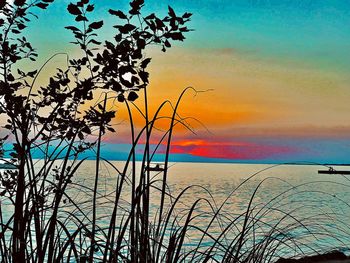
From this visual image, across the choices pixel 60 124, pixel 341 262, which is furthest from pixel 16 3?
pixel 341 262

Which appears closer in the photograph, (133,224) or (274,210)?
(133,224)

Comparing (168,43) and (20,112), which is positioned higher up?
(168,43)

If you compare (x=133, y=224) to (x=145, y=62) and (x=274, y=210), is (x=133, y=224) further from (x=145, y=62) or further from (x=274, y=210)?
(x=274, y=210)

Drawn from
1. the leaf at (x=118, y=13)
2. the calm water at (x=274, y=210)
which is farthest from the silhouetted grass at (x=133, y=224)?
the leaf at (x=118, y=13)

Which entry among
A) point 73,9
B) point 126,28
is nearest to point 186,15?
point 126,28

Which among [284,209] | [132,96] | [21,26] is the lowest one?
[284,209]

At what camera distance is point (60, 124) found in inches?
102

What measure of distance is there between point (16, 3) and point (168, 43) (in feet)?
2.81

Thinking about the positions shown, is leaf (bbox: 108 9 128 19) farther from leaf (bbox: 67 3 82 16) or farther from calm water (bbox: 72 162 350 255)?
calm water (bbox: 72 162 350 255)

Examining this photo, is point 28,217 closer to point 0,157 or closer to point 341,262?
point 0,157

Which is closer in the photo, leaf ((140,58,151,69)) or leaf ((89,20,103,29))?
leaf ((140,58,151,69))

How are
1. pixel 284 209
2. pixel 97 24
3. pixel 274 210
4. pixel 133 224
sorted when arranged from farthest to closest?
pixel 284 209, pixel 274 210, pixel 97 24, pixel 133 224

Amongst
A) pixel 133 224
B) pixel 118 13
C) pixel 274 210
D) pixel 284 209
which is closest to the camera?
pixel 133 224

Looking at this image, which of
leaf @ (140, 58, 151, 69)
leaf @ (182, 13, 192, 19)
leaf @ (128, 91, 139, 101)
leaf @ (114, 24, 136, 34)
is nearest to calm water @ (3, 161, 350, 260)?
leaf @ (128, 91, 139, 101)
